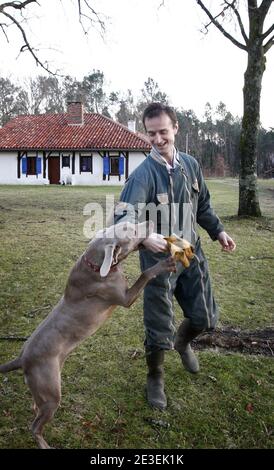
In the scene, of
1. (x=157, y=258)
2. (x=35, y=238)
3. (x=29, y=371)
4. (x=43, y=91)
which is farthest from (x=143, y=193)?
(x=43, y=91)

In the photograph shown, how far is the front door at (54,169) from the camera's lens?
Answer: 29.8 meters

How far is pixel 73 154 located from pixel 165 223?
27231 millimetres

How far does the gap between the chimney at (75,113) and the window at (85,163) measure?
128 inches

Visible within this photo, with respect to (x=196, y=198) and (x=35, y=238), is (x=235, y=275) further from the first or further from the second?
(x=35, y=238)

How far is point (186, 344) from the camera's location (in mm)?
3527

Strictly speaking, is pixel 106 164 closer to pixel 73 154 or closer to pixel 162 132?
pixel 73 154

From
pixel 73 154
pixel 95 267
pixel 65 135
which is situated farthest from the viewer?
pixel 65 135

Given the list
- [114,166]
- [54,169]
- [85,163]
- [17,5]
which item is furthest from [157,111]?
[54,169]

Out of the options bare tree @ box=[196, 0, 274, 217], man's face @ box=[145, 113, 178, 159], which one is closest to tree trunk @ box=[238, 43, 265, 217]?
bare tree @ box=[196, 0, 274, 217]

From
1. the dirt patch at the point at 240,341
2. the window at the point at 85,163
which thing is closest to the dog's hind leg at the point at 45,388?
the dirt patch at the point at 240,341

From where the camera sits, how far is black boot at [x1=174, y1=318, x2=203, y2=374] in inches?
135

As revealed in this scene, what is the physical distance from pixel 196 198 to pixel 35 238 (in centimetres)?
630

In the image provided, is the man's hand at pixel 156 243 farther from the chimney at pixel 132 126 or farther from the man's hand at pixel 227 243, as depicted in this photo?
the chimney at pixel 132 126

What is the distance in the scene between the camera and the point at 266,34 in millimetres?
10617
